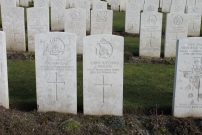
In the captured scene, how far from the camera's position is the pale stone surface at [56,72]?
6.53m

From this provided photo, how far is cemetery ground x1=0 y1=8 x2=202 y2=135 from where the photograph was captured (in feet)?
19.9

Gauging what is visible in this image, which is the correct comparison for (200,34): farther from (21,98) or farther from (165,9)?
(21,98)

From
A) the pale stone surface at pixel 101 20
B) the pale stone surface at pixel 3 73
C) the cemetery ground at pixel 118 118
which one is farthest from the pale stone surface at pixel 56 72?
the pale stone surface at pixel 101 20

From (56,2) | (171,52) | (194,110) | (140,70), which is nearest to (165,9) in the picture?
(56,2)

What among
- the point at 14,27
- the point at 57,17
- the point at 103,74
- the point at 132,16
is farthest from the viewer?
the point at 57,17

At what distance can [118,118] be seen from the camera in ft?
21.2

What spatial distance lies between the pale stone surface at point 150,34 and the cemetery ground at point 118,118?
1982mm

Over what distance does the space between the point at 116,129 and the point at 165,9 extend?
1870cm

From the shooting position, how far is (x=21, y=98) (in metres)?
7.50

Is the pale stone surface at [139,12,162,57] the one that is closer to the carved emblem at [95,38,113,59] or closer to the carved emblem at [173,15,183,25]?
the carved emblem at [173,15,183,25]

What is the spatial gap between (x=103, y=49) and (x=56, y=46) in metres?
0.93

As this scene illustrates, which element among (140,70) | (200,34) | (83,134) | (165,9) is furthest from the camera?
(165,9)

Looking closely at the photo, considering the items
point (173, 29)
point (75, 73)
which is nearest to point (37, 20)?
point (173, 29)

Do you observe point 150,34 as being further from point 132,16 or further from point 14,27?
point 14,27
